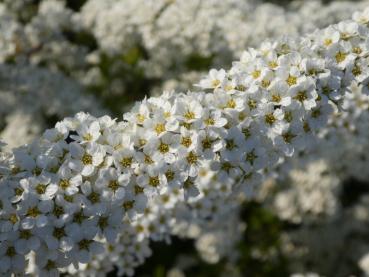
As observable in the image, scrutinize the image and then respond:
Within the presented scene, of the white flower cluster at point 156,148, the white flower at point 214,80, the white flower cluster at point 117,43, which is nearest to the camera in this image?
the white flower cluster at point 156,148

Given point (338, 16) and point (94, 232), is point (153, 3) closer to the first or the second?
point (338, 16)

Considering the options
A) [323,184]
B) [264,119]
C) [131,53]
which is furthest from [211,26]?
[264,119]

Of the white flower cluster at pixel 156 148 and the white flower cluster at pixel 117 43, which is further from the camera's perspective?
the white flower cluster at pixel 117 43

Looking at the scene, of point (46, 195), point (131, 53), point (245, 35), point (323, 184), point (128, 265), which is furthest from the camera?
point (131, 53)

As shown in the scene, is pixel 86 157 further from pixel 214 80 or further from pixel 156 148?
pixel 214 80

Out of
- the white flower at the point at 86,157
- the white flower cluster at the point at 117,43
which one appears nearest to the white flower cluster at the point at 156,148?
the white flower at the point at 86,157

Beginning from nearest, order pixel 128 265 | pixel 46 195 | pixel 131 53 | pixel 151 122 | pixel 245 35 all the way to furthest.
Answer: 1. pixel 46 195
2. pixel 151 122
3. pixel 128 265
4. pixel 245 35
5. pixel 131 53

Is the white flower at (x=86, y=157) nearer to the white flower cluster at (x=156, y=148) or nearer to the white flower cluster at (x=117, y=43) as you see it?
the white flower cluster at (x=156, y=148)

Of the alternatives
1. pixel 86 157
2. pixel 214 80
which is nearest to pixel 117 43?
pixel 214 80
